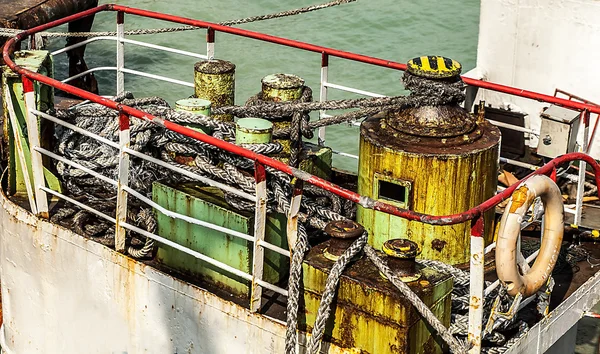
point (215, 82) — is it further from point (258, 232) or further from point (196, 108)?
point (258, 232)

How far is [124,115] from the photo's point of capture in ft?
21.0

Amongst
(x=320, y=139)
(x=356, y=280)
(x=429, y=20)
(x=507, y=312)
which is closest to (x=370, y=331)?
(x=356, y=280)

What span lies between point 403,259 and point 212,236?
1.52 meters

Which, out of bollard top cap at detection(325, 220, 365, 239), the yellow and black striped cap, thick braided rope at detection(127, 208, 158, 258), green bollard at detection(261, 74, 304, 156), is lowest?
thick braided rope at detection(127, 208, 158, 258)

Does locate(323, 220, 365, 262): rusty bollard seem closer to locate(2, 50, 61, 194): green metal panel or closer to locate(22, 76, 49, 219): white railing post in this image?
locate(22, 76, 49, 219): white railing post

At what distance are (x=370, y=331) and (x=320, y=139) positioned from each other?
3270 mm

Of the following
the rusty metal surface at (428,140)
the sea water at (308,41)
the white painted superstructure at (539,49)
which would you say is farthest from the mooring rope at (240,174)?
the sea water at (308,41)

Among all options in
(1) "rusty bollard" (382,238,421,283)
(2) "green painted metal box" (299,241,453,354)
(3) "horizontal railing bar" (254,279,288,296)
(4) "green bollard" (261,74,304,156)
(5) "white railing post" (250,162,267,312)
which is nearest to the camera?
(2) "green painted metal box" (299,241,453,354)


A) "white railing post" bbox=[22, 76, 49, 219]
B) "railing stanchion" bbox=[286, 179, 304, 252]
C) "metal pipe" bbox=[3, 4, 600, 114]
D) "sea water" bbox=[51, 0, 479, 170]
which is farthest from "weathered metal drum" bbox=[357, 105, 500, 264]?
"sea water" bbox=[51, 0, 479, 170]

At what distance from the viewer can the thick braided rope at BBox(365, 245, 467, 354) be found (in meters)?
5.28

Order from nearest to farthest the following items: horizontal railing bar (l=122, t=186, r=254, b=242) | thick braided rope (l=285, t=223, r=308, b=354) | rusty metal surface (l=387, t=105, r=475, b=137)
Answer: thick braided rope (l=285, t=223, r=308, b=354)
horizontal railing bar (l=122, t=186, r=254, b=242)
rusty metal surface (l=387, t=105, r=475, b=137)

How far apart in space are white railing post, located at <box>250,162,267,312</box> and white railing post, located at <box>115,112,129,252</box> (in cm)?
116

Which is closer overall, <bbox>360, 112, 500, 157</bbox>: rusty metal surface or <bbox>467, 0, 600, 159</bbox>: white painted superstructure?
<bbox>360, 112, 500, 157</bbox>: rusty metal surface

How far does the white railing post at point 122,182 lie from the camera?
645 cm
